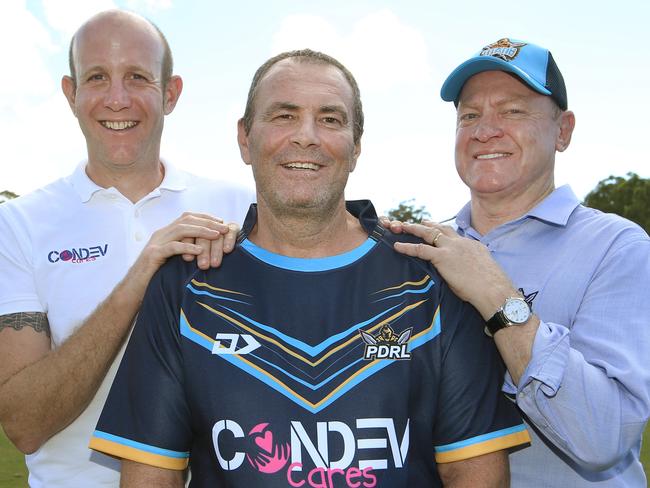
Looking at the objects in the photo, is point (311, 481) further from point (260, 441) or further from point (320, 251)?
point (320, 251)

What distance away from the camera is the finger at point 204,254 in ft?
10.1

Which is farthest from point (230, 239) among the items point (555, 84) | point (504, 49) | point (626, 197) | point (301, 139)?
point (626, 197)

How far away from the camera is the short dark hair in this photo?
339 cm

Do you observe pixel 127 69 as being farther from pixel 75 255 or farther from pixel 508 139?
pixel 508 139

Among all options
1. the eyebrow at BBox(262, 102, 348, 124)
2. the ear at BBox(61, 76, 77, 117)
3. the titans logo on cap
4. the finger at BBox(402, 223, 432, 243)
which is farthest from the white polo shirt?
the titans logo on cap

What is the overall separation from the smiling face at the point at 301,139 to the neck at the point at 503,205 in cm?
86

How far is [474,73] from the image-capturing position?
3.83 m

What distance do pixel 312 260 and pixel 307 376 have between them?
1.72ft

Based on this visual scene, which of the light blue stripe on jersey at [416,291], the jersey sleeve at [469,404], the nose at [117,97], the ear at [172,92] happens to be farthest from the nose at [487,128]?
the nose at [117,97]

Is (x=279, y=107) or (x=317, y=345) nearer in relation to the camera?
(x=317, y=345)

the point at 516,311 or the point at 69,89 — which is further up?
the point at 69,89

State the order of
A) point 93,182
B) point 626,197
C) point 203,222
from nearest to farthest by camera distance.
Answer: point 203,222 → point 93,182 → point 626,197

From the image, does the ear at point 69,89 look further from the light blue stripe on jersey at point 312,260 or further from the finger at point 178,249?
the light blue stripe on jersey at point 312,260

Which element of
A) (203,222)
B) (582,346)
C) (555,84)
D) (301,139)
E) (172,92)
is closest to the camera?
(582,346)
